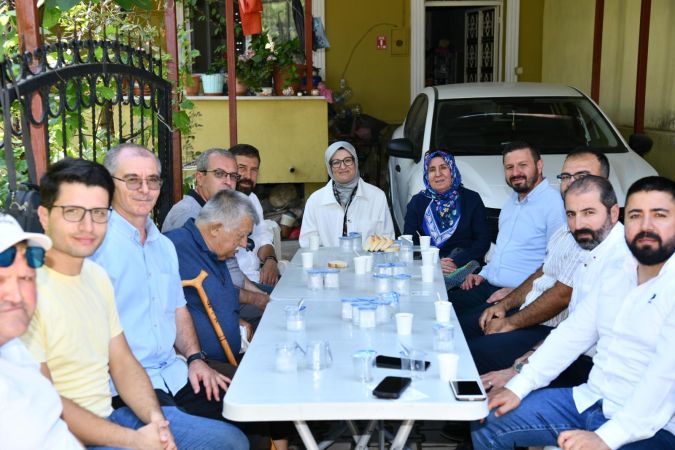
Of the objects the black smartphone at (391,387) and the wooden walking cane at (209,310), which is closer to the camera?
the black smartphone at (391,387)

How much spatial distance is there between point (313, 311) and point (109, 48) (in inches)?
64.8

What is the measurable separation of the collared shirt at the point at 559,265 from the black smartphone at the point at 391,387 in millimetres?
1492

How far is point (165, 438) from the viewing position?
9.24 ft

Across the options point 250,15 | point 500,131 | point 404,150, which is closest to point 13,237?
point 404,150

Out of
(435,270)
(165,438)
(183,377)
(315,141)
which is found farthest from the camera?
(315,141)

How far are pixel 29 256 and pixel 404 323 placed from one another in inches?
57.6

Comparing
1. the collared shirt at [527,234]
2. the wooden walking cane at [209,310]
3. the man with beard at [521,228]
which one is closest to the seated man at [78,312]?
the wooden walking cane at [209,310]

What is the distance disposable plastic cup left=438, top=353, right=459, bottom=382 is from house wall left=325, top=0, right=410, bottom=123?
9204 mm

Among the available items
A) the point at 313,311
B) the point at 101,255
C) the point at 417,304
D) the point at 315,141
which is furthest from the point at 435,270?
the point at 315,141

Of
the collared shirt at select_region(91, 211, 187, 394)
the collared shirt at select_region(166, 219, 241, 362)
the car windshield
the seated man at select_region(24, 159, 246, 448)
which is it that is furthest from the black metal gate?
the car windshield

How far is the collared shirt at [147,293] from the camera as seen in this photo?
326 centimetres

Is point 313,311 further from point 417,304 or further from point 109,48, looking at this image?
point 109,48

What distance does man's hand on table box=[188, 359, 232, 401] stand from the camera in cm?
343

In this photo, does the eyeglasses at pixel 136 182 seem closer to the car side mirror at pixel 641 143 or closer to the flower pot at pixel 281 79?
the car side mirror at pixel 641 143
